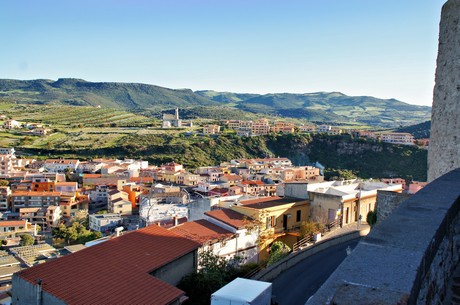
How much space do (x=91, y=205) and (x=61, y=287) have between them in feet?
181

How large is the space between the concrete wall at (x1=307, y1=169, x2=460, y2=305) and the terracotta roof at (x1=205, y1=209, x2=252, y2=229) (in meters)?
10.8

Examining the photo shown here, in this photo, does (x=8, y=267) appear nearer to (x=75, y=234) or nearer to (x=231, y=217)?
(x=75, y=234)

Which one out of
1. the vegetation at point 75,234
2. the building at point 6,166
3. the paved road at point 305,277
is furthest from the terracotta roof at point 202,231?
the building at point 6,166

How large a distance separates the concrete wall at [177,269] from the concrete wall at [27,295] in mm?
2105

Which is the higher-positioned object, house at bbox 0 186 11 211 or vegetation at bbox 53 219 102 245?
house at bbox 0 186 11 211

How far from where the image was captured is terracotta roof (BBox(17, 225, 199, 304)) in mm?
7559

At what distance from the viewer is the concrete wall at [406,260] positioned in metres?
1.52

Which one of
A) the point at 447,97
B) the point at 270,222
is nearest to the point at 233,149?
the point at 270,222

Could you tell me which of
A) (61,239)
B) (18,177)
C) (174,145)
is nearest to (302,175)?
(174,145)

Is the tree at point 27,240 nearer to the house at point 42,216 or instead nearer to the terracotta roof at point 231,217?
the house at point 42,216

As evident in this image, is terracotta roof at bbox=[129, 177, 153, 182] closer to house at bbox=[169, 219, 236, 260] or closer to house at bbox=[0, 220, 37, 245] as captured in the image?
house at bbox=[0, 220, 37, 245]

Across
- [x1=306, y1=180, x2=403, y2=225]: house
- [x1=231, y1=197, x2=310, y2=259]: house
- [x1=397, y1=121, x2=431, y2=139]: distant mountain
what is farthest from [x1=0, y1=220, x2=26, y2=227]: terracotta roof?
[x1=397, y1=121, x2=431, y2=139]: distant mountain

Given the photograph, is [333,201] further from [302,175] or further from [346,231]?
[302,175]

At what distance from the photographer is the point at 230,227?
13.5 meters
